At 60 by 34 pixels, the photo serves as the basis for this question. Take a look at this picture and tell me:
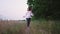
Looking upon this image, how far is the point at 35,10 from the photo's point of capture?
1909 centimetres

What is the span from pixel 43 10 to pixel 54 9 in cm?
94

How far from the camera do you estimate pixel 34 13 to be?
1952 cm

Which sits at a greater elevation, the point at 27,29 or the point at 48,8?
the point at 48,8

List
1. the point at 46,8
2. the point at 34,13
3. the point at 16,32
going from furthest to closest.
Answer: the point at 34,13
the point at 46,8
the point at 16,32

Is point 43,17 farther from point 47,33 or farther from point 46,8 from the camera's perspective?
point 47,33

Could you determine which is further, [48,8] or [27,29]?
[48,8]

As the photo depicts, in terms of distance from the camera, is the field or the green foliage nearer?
the field

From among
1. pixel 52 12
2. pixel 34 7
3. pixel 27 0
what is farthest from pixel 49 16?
pixel 27 0

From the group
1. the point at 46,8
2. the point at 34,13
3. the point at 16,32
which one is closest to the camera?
the point at 16,32

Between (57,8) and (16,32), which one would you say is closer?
(16,32)

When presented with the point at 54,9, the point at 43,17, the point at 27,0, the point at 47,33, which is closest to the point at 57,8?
the point at 54,9

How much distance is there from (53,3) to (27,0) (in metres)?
3.09

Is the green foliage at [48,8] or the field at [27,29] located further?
the green foliage at [48,8]

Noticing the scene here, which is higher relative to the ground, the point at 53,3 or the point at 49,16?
the point at 53,3
